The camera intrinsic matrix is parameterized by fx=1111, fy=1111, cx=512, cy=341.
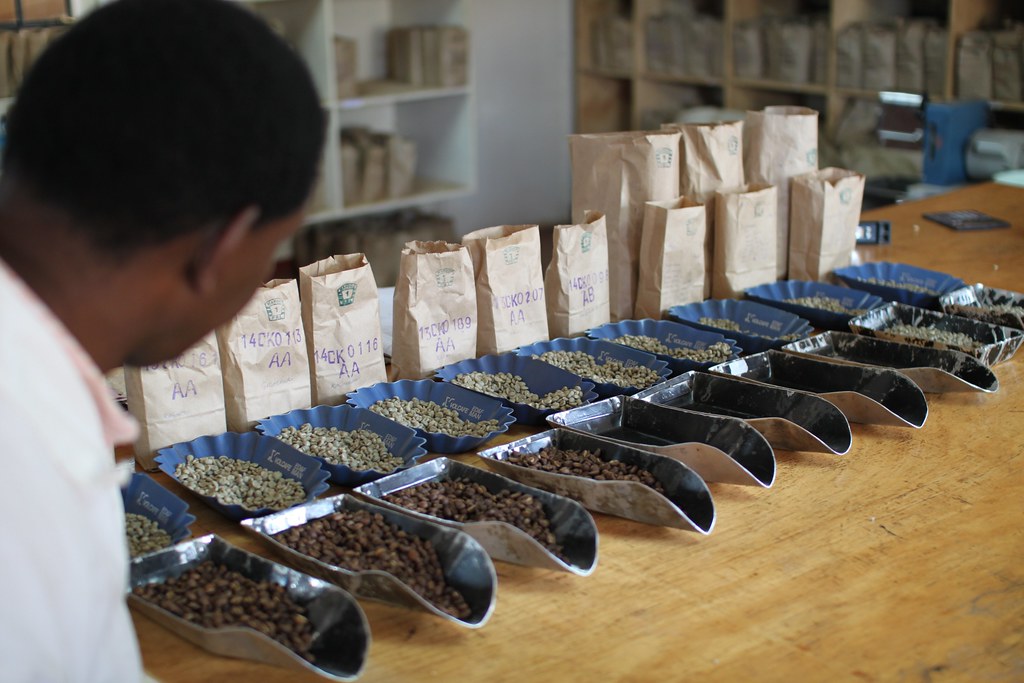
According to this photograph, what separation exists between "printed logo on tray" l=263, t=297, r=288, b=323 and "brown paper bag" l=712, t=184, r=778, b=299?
3.06 ft

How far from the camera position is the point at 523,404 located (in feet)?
5.38

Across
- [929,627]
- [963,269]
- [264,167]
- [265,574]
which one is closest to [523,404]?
[265,574]

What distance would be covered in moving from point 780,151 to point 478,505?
124cm

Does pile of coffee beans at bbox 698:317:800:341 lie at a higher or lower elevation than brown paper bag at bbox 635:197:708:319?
lower

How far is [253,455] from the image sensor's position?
151 centimetres

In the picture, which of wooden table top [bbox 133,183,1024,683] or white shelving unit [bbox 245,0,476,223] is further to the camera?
white shelving unit [bbox 245,0,476,223]

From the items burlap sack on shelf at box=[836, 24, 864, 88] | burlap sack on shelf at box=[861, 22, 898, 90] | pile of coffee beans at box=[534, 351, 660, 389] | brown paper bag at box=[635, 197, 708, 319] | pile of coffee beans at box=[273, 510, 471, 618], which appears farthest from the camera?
burlap sack on shelf at box=[836, 24, 864, 88]

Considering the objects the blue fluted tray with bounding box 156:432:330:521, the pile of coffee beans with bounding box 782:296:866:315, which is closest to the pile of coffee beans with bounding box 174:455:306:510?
the blue fluted tray with bounding box 156:432:330:521

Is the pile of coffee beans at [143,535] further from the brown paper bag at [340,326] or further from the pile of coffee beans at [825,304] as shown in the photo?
the pile of coffee beans at [825,304]

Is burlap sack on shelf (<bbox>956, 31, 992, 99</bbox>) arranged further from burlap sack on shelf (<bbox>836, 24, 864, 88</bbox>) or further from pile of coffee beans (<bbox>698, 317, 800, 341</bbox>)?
pile of coffee beans (<bbox>698, 317, 800, 341</bbox>)

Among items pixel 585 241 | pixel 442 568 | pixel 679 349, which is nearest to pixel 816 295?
pixel 679 349

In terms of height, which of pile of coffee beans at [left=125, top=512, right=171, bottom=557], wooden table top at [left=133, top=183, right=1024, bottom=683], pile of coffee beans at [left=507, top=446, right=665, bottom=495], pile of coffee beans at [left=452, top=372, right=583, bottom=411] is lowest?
wooden table top at [left=133, top=183, right=1024, bottom=683]

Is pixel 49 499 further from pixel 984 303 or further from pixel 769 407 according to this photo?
pixel 984 303

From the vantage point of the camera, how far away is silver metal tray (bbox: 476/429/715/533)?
134 cm
